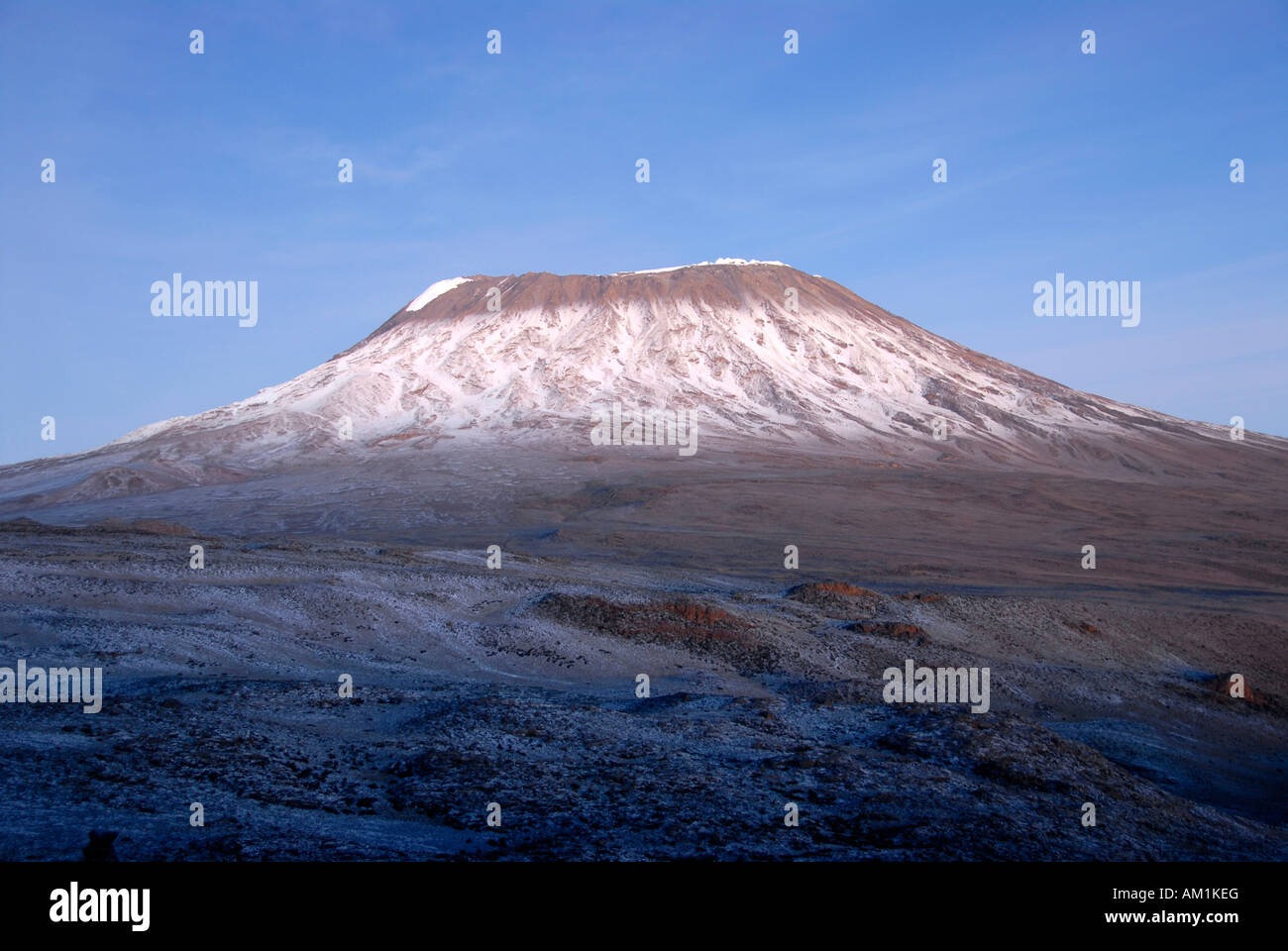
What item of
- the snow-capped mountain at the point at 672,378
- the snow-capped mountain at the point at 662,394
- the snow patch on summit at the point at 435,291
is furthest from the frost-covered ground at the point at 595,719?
Answer: the snow patch on summit at the point at 435,291

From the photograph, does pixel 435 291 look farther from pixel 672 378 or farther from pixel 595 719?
pixel 595 719

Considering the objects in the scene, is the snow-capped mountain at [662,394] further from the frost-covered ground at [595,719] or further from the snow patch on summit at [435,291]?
the frost-covered ground at [595,719]

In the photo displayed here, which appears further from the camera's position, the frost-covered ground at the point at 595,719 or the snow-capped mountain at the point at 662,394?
the snow-capped mountain at the point at 662,394

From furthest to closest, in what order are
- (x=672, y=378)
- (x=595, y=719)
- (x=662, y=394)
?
(x=672, y=378), (x=662, y=394), (x=595, y=719)

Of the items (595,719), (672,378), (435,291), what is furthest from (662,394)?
(595,719)

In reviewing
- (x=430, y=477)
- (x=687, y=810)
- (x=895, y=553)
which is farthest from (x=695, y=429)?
(x=687, y=810)

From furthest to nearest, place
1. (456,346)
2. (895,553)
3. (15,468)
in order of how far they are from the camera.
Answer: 1. (456,346)
2. (15,468)
3. (895,553)
